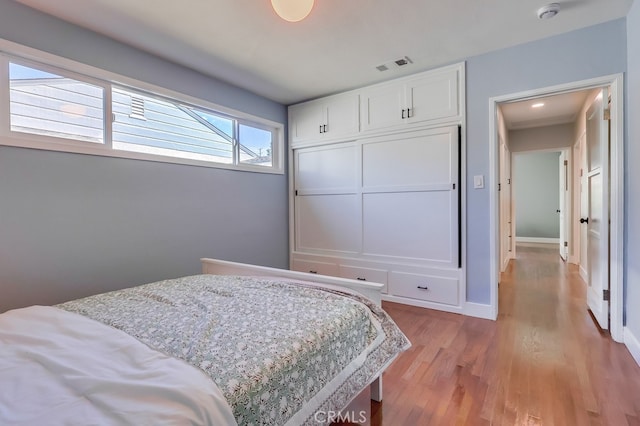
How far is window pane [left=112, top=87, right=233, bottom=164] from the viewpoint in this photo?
8.30ft

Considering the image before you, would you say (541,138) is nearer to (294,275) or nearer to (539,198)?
(539,198)

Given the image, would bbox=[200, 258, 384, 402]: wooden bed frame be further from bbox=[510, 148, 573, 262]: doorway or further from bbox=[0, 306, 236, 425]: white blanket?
bbox=[510, 148, 573, 262]: doorway

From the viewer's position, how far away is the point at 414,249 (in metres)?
3.15

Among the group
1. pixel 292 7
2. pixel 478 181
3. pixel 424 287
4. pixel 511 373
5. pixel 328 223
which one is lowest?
pixel 511 373

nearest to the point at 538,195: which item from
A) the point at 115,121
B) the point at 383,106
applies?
the point at 383,106

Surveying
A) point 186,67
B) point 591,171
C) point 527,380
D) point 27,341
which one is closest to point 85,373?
point 27,341

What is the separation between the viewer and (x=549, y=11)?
2084mm

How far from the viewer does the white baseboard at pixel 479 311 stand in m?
2.73

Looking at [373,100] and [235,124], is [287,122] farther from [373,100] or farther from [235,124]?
[373,100]

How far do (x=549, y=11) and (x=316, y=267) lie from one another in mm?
3190

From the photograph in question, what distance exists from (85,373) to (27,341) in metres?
0.41

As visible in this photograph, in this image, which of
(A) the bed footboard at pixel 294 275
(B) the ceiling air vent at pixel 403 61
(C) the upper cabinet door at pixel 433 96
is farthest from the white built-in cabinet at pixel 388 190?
(A) the bed footboard at pixel 294 275

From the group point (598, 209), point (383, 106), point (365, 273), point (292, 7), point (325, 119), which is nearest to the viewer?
point (292, 7)

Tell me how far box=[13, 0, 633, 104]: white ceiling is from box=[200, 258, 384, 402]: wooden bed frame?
5.83 feet
